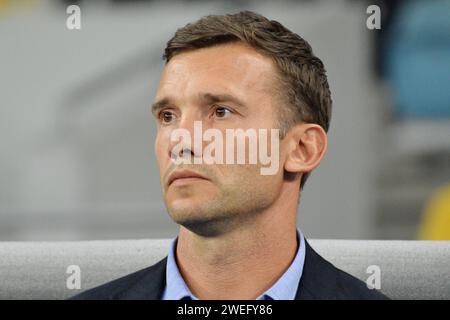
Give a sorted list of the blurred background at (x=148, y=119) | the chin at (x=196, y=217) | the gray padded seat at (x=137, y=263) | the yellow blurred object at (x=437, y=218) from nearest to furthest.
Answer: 1. the chin at (x=196, y=217)
2. the gray padded seat at (x=137, y=263)
3. the blurred background at (x=148, y=119)
4. the yellow blurred object at (x=437, y=218)

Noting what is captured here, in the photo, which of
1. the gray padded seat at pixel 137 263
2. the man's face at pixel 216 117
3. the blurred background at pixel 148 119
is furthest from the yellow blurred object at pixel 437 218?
the man's face at pixel 216 117

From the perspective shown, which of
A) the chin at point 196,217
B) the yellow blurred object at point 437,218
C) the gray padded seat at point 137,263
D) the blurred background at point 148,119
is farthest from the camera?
the yellow blurred object at point 437,218

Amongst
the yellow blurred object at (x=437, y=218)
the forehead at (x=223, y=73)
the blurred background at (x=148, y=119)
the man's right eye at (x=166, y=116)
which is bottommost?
the yellow blurred object at (x=437, y=218)

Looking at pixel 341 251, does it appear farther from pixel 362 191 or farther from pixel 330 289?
pixel 362 191

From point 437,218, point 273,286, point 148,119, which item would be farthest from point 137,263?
point 437,218

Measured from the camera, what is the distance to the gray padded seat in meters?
1.45

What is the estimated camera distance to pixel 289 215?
1.31 metres

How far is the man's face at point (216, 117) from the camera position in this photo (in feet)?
3.96

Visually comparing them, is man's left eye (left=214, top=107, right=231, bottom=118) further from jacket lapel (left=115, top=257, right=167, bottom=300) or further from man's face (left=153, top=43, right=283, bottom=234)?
jacket lapel (left=115, top=257, right=167, bottom=300)

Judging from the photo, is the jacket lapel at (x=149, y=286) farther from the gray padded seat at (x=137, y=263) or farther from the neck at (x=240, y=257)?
the gray padded seat at (x=137, y=263)

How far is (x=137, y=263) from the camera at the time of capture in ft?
4.87

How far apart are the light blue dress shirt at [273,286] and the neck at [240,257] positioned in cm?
1

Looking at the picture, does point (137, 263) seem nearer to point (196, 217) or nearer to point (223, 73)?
point (196, 217)

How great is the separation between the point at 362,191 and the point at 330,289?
232cm
